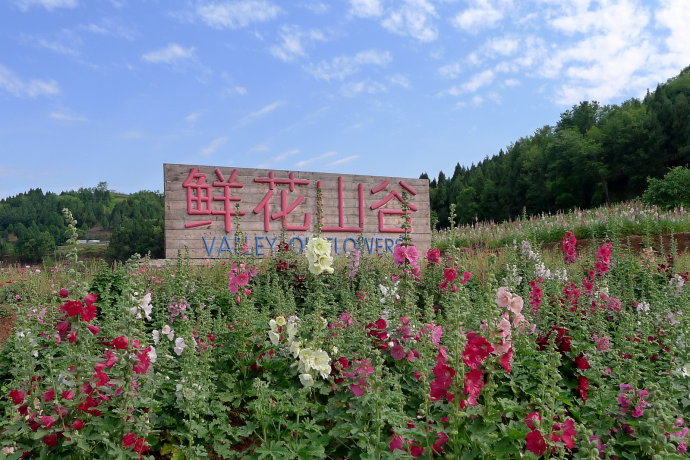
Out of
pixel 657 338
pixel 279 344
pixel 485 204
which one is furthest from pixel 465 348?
pixel 485 204

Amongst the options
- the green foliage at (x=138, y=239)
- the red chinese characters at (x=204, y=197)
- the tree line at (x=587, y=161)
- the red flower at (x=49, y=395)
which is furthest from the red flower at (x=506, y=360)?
the green foliage at (x=138, y=239)

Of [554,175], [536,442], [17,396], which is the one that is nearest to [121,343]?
[17,396]

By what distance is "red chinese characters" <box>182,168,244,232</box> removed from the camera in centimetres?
1088

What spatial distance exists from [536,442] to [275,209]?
32.5 feet

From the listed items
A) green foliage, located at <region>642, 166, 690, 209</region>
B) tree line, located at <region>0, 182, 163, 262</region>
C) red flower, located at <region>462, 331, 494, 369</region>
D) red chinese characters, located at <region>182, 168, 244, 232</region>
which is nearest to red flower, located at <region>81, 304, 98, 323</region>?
red flower, located at <region>462, 331, 494, 369</region>

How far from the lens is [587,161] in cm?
4562

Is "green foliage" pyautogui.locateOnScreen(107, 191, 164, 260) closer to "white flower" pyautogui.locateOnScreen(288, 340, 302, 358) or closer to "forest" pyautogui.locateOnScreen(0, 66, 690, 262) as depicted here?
"forest" pyautogui.locateOnScreen(0, 66, 690, 262)

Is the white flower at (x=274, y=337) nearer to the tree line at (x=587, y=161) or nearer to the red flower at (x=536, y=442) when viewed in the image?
the red flower at (x=536, y=442)

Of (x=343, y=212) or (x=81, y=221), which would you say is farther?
(x=81, y=221)

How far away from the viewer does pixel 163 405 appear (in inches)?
113

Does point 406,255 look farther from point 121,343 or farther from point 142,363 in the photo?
point 121,343

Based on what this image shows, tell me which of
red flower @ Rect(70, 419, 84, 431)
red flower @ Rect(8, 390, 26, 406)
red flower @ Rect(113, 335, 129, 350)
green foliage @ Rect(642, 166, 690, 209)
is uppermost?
green foliage @ Rect(642, 166, 690, 209)

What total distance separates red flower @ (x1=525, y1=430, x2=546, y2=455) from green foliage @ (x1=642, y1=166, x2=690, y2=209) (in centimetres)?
2018

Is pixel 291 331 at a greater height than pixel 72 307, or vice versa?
pixel 72 307
